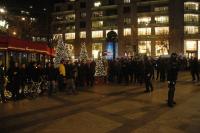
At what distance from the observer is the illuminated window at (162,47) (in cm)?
8888

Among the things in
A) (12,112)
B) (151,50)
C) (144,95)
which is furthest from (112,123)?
(151,50)

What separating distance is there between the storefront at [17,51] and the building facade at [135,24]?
169 ft

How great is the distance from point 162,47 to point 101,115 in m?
78.1

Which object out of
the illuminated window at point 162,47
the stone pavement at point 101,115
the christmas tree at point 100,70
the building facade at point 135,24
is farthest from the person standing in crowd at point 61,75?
the illuminated window at point 162,47

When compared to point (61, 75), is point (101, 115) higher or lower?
lower

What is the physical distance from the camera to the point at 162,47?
90125 mm

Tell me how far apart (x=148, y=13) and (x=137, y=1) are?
507 cm

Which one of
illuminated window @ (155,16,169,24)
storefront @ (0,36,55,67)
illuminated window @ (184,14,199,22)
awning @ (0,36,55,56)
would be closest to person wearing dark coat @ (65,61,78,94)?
storefront @ (0,36,55,67)

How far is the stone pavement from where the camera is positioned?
11.2 m

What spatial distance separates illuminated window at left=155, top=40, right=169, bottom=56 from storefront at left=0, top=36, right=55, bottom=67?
61.5 m

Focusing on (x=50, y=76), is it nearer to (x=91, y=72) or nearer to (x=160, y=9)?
(x=91, y=72)

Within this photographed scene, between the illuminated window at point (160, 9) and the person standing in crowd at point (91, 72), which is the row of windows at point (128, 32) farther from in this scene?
the person standing in crowd at point (91, 72)

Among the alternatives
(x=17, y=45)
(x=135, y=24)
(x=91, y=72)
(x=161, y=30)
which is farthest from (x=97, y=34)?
(x=17, y=45)

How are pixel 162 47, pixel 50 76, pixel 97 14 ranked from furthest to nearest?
1. pixel 97 14
2. pixel 162 47
3. pixel 50 76
